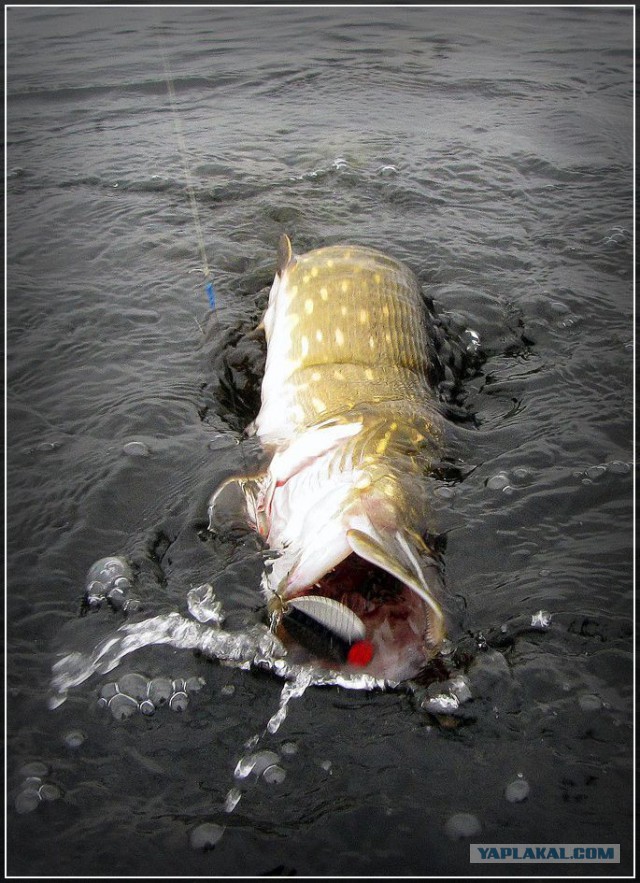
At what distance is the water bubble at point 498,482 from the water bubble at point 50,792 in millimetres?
2098

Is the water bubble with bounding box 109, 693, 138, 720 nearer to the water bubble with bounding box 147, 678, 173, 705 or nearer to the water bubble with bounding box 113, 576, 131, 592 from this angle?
the water bubble with bounding box 147, 678, 173, 705

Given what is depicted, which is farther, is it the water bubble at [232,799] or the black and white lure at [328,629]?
the black and white lure at [328,629]

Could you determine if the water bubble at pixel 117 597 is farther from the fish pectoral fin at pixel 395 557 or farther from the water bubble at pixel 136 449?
the fish pectoral fin at pixel 395 557

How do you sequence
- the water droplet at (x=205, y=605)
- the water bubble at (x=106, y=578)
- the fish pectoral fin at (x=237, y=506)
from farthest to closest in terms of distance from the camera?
the fish pectoral fin at (x=237, y=506)
the water bubble at (x=106, y=578)
the water droplet at (x=205, y=605)

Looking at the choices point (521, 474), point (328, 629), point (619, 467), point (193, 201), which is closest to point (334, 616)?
point (328, 629)

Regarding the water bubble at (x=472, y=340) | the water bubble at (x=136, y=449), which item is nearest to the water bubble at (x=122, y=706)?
the water bubble at (x=136, y=449)

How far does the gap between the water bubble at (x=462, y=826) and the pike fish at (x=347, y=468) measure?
44 cm

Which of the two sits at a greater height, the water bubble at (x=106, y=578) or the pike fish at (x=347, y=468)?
the pike fish at (x=347, y=468)

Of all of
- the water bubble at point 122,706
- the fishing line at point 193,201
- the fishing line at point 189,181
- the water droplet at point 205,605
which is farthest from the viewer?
the fishing line at point 189,181

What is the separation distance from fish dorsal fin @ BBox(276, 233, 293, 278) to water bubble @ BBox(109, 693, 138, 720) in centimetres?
273

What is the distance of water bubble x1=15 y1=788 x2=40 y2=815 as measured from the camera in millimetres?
2162

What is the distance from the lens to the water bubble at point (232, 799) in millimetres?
2168

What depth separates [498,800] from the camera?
2199mm

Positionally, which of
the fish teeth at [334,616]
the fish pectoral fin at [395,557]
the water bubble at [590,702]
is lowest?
the water bubble at [590,702]
